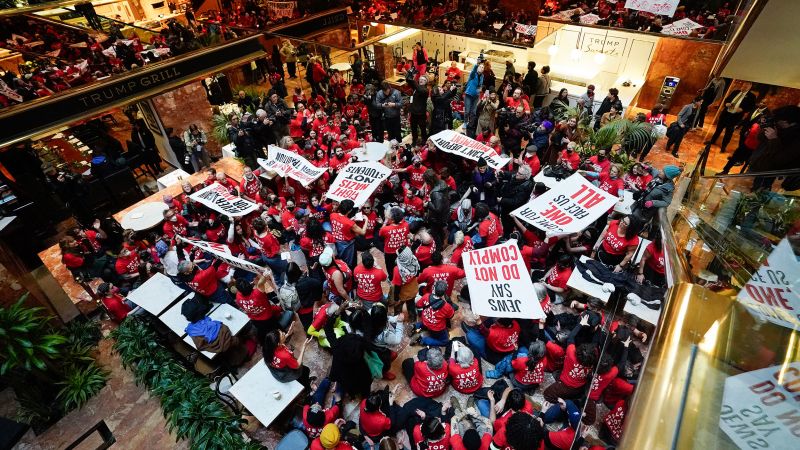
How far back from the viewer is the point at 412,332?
716cm

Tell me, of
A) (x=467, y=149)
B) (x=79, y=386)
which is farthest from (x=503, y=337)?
(x=79, y=386)

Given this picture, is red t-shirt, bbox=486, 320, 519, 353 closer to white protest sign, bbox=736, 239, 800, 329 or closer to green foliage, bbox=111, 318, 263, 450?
green foliage, bbox=111, 318, 263, 450

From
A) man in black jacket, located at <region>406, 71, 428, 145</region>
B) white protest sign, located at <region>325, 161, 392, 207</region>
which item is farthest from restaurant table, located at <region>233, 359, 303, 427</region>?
man in black jacket, located at <region>406, 71, 428, 145</region>

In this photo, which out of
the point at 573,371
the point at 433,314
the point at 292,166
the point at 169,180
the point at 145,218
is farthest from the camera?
the point at 169,180

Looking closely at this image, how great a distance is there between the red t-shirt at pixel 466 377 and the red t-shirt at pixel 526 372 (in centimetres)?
55

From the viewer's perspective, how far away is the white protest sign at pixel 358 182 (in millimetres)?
8367

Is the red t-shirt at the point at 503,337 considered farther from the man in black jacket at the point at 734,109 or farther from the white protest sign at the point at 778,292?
the man in black jacket at the point at 734,109

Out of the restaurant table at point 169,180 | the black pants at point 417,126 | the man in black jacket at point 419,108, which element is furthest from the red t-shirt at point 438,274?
the restaurant table at point 169,180

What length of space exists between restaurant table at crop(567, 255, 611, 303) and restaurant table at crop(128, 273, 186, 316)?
7.00 m

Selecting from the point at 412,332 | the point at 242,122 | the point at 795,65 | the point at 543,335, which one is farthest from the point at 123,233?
the point at 795,65

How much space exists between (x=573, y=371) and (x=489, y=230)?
2.80 meters

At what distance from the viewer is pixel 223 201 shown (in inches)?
341

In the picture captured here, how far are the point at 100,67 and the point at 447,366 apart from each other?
12.2 meters

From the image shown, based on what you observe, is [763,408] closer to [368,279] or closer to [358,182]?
[368,279]
